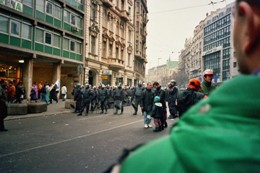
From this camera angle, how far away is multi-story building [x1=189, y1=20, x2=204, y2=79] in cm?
9444

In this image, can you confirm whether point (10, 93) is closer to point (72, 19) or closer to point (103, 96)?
point (103, 96)

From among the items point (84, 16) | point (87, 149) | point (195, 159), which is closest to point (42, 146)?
point (87, 149)

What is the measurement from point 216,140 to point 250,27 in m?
0.35

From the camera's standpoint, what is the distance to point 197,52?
98.2m

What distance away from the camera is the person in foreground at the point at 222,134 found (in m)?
0.63

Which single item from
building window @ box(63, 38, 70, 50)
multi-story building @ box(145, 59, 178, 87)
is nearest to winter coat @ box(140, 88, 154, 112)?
building window @ box(63, 38, 70, 50)

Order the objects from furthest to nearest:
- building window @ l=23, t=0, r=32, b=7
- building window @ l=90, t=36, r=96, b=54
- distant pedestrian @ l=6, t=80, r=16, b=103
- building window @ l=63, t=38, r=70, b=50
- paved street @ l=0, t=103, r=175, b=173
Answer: building window @ l=90, t=36, r=96, b=54 < building window @ l=63, t=38, r=70, b=50 < building window @ l=23, t=0, r=32, b=7 < distant pedestrian @ l=6, t=80, r=16, b=103 < paved street @ l=0, t=103, r=175, b=173

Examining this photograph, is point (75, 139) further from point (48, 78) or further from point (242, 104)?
point (48, 78)

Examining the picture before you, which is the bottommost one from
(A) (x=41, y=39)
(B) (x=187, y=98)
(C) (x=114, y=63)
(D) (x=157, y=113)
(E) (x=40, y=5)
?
(D) (x=157, y=113)

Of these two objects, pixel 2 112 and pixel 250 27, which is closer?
pixel 250 27

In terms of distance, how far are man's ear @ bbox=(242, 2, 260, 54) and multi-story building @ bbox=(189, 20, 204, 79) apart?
3739 inches

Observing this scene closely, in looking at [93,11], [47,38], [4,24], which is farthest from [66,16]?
[4,24]

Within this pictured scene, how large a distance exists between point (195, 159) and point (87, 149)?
6032mm

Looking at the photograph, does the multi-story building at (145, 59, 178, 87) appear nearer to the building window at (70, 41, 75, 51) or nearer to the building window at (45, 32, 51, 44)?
the building window at (70, 41, 75, 51)
